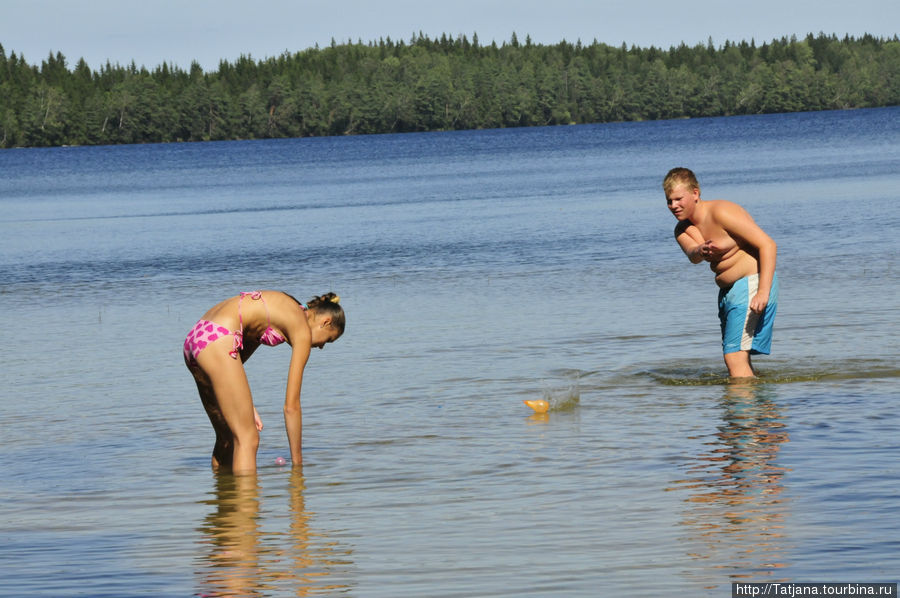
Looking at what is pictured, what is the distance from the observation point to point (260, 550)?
7.09 m

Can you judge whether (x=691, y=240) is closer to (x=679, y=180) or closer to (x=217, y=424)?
A: (x=679, y=180)

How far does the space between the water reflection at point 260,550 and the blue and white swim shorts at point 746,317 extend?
3.79 meters

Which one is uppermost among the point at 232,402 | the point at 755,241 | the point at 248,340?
the point at 755,241

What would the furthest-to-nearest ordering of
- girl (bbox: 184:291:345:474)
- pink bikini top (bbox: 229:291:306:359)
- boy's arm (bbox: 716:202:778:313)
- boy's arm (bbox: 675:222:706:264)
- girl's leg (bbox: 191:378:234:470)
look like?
boy's arm (bbox: 675:222:706:264), boy's arm (bbox: 716:202:778:313), girl's leg (bbox: 191:378:234:470), pink bikini top (bbox: 229:291:306:359), girl (bbox: 184:291:345:474)

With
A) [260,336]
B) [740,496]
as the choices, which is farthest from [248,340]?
[740,496]

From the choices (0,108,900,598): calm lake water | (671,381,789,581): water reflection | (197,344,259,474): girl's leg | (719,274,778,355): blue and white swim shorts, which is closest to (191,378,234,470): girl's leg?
(197,344,259,474): girl's leg

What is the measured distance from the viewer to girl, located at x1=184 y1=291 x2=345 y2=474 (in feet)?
25.2

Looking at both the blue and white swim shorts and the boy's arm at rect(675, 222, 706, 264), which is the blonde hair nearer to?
the boy's arm at rect(675, 222, 706, 264)

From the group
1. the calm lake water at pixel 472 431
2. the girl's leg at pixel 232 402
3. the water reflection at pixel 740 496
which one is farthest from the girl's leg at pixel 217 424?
the water reflection at pixel 740 496

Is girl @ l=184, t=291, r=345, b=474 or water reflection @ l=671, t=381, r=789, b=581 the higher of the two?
girl @ l=184, t=291, r=345, b=474

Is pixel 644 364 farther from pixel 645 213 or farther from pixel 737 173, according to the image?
pixel 737 173

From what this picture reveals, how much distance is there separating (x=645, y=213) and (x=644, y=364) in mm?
24198

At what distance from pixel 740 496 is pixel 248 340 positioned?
125 inches

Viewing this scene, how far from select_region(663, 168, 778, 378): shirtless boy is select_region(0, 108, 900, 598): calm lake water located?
71 centimetres
